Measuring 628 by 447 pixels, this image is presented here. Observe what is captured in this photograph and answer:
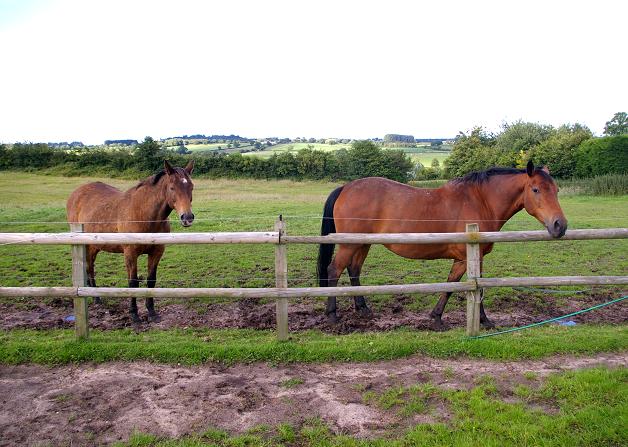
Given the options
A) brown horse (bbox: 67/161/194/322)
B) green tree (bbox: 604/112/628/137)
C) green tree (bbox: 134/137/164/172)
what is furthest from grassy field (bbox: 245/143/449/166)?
brown horse (bbox: 67/161/194/322)

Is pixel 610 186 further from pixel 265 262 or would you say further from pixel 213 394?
pixel 213 394

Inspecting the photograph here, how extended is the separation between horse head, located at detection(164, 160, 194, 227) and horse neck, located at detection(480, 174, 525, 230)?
13.7 ft

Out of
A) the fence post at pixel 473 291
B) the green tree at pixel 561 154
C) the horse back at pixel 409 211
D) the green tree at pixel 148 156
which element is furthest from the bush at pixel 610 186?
the green tree at pixel 148 156

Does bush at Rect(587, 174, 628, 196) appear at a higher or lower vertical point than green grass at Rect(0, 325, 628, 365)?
higher

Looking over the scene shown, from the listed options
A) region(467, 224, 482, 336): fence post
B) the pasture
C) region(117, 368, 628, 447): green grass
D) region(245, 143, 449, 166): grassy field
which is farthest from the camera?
region(245, 143, 449, 166): grassy field

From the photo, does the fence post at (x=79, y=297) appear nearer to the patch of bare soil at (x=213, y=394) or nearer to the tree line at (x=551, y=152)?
the patch of bare soil at (x=213, y=394)

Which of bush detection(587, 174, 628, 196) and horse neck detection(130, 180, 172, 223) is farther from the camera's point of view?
bush detection(587, 174, 628, 196)

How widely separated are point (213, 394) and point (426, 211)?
3942 mm

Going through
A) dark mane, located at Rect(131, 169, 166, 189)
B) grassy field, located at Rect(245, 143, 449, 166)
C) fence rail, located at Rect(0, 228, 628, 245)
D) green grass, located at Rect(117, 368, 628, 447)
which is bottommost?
green grass, located at Rect(117, 368, 628, 447)

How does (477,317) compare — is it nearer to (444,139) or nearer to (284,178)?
(284,178)

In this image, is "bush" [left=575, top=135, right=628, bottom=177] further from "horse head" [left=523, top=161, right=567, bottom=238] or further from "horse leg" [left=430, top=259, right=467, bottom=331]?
"horse leg" [left=430, top=259, right=467, bottom=331]

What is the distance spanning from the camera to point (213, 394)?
14.5 feet

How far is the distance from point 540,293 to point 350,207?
Result: 364 centimetres

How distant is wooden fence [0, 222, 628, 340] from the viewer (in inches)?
217
